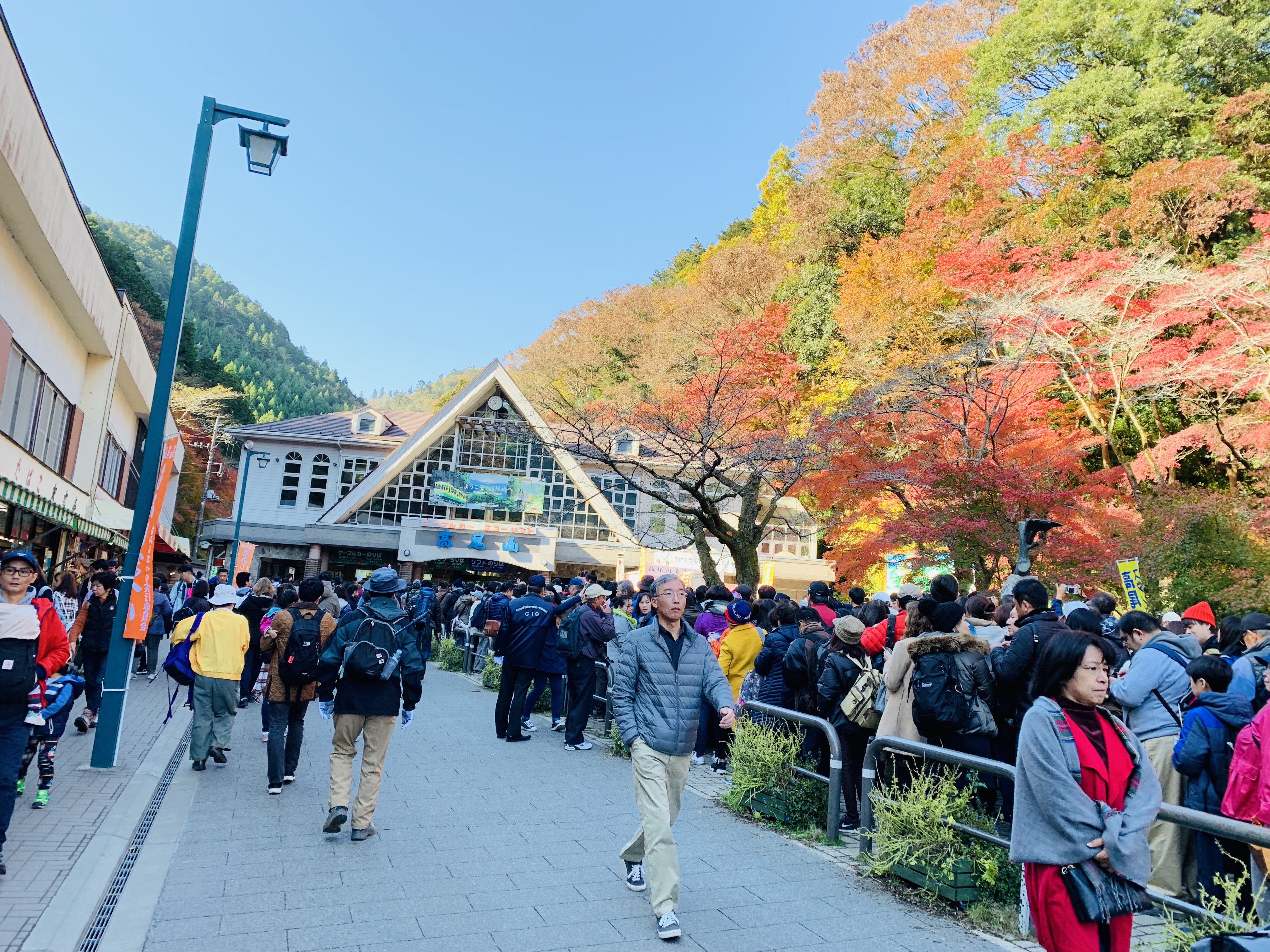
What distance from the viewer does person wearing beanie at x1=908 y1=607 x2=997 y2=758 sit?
193 inches

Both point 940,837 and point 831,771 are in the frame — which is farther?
point 831,771

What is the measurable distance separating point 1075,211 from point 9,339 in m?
22.6

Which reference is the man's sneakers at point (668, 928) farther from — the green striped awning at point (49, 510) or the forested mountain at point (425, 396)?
the forested mountain at point (425, 396)

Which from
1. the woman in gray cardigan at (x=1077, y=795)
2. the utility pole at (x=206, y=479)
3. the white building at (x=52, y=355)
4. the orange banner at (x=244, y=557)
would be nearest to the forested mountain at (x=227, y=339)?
the utility pole at (x=206, y=479)

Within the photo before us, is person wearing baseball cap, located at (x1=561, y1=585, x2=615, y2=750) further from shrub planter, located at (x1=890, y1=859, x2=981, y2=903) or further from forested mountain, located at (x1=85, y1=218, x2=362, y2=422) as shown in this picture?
forested mountain, located at (x1=85, y1=218, x2=362, y2=422)

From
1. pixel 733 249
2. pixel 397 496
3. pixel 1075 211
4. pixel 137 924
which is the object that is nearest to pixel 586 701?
pixel 137 924

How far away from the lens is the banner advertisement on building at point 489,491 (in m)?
31.2

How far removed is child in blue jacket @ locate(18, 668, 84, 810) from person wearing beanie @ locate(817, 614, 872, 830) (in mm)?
5097

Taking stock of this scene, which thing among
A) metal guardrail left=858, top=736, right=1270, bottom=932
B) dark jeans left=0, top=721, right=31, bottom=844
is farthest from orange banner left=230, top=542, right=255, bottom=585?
metal guardrail left=858, top=736, right=1270, bottom=932

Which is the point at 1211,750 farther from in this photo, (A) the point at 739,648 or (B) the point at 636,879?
(A) the point at 739,648

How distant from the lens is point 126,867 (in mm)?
4867

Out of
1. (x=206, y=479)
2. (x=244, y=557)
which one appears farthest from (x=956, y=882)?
(x=206, y=479)

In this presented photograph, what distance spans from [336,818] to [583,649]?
13.2 feet

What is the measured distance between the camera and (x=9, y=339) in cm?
1062
